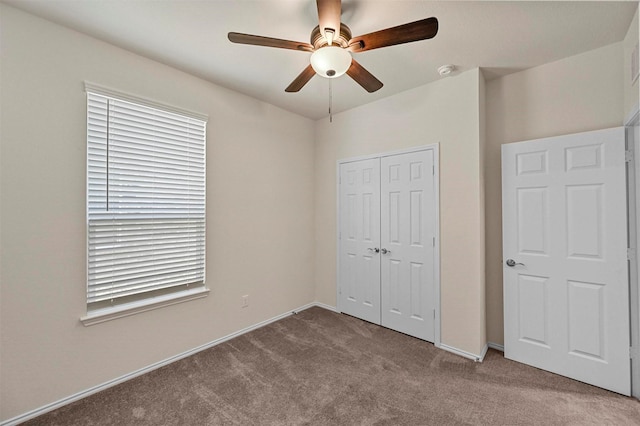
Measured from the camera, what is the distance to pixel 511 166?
2.58m

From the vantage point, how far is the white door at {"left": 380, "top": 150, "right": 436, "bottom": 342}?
9.75 feet

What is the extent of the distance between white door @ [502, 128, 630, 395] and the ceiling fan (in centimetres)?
167

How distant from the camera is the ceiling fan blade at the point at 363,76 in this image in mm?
1908

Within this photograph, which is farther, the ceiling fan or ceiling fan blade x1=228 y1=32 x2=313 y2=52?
ceiling fan blade x1=228 y1=32 x2=313 y2=52

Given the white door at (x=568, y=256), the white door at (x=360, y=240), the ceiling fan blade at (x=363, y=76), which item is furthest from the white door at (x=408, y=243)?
the ceiling fan blade at (x=363, y=76)

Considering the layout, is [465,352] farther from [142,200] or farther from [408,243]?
[142,200]

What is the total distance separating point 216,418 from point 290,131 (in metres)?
3.09

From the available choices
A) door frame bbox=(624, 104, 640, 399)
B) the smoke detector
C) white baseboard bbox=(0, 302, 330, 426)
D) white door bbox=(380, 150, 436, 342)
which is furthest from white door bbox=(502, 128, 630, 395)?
white baseboard bbox=(0, 302, 330, 426)

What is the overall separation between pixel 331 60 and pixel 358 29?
0.58 metres

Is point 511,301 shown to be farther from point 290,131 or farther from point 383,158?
point 290,131

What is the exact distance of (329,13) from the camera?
1514mm

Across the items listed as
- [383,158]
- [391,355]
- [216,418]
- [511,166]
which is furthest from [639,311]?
[216,418]

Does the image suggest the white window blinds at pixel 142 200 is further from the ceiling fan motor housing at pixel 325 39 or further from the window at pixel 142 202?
the ceiling fan motor housing at pixel 325 39

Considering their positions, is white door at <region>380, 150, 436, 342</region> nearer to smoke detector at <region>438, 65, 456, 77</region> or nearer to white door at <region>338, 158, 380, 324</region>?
white door at <region>338, 158, 380, 324</region>
